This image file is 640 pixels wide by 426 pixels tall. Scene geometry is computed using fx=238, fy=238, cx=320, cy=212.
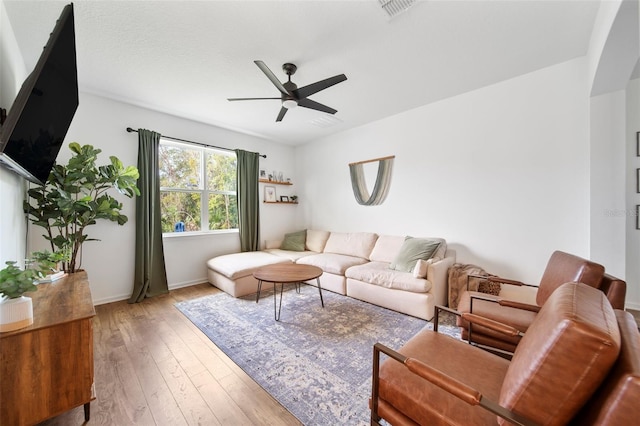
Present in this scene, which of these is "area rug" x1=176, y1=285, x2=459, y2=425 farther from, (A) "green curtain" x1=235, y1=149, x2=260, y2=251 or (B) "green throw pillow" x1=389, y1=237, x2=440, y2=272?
(A) "green curtain" x1=235, y1=149, x2=260, y2=251

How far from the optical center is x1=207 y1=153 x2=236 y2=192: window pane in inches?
162

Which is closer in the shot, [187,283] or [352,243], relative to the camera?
[187,283]

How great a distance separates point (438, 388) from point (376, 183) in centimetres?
323

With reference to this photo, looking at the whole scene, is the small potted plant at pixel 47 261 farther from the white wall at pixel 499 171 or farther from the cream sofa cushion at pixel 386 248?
the white wall at pixel 499 171

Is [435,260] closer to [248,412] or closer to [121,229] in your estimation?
[248,412]

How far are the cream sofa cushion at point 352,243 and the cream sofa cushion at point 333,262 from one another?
0.46ft

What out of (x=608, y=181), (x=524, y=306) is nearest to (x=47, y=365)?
(x=524, y=306)

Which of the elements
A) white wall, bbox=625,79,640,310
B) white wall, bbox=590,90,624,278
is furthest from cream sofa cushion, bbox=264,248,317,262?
white wall, bbox=625,79,640,310

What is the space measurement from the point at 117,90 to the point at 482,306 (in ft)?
14.9

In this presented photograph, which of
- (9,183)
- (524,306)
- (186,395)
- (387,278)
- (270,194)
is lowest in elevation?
(186,395)

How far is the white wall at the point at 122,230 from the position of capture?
2.95 meters

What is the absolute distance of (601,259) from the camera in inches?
90.4

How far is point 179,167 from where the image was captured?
379 centimetres

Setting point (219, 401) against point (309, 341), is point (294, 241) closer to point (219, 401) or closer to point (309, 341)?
point (309, 341)
